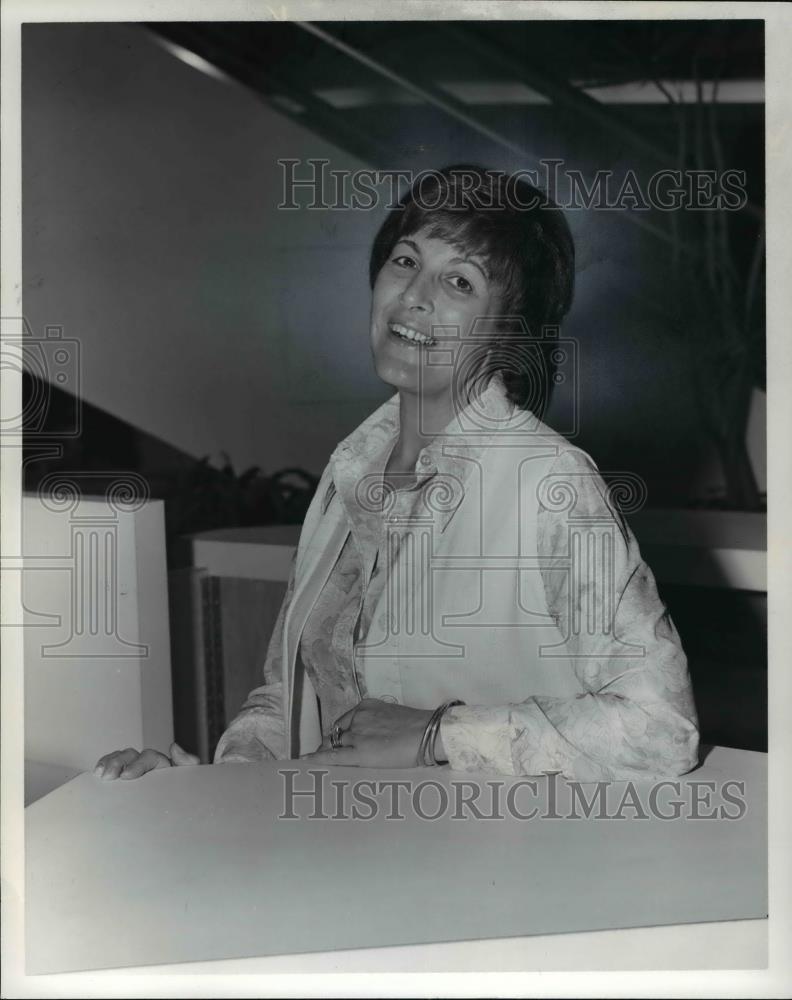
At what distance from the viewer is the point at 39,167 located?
A: 1.84 metres

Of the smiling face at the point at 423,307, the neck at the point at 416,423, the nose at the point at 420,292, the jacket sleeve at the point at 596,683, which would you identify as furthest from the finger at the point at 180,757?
the nose at the point at 420,292

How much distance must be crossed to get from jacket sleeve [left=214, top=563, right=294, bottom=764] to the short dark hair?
0.60m

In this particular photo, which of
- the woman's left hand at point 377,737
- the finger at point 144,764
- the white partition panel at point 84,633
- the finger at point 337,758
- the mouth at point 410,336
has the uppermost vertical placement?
the mouth at point 410,336

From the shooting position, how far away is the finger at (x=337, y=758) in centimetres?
180

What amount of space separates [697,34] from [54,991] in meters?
1.92

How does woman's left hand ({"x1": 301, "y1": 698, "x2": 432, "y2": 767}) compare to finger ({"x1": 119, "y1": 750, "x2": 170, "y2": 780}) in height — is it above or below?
above

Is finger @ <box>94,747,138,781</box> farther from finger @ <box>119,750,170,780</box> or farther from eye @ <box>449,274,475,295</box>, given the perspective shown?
eye @ <box>449,274,475,295</box>

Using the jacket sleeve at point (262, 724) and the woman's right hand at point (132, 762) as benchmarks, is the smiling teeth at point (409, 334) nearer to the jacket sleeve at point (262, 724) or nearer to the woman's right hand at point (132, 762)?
the jacket sleeve at point (262, 724)

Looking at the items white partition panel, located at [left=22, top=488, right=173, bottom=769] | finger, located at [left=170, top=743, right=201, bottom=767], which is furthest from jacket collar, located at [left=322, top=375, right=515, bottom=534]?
finger, located at [left=170, top=743, right=201, bottom=767]

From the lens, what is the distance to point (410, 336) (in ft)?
5.93

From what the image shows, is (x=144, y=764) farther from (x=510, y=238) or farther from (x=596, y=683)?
(x=510, y=238)

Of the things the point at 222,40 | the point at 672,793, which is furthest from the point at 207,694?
the point at 222,40

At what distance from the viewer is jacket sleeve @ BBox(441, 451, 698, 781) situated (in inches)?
68.1

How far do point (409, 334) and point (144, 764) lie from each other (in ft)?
2.75
